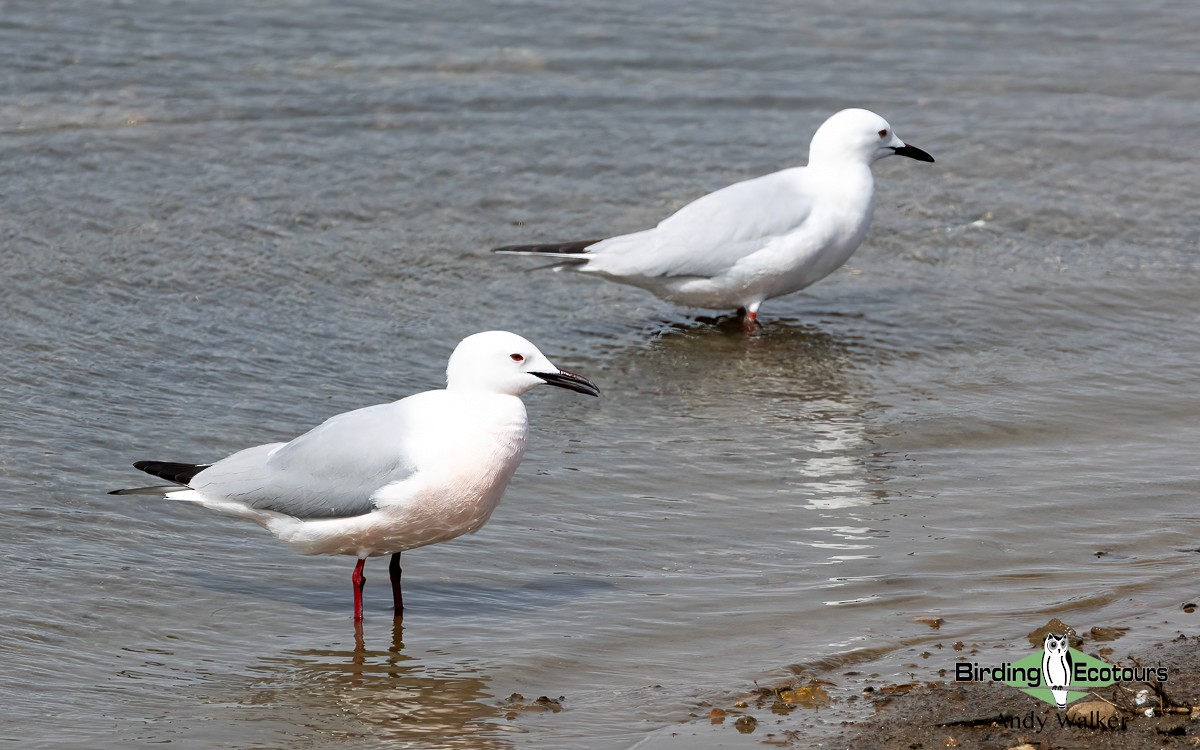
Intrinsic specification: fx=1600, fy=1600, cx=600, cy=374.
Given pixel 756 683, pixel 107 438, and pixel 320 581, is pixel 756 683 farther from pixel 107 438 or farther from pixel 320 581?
pixel 107 438

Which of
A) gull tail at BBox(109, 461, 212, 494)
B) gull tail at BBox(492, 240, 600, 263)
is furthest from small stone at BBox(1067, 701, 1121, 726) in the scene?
gull tail at BBox(492, 240, 600, 263)

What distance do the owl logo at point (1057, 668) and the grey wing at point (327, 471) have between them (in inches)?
82.1

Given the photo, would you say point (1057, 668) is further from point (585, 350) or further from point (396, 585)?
point (585, 350)

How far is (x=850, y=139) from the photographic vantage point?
9469 millimetres

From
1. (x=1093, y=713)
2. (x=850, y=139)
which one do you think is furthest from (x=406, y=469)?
(x=850, y=139)

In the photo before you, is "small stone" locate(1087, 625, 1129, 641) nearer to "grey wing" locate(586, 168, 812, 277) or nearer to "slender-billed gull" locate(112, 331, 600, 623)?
"slender-billed gull" locate(112, 331, 600, 623)

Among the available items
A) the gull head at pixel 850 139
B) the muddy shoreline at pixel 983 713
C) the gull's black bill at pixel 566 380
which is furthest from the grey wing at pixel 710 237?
the muddy shoreline at pixel 983 713

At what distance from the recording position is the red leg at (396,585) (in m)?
5.57

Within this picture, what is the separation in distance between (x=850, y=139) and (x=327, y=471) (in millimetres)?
5015

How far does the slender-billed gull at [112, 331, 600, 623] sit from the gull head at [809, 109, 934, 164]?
14.5 feet

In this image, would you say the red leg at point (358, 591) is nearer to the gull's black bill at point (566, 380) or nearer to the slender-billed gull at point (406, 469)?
the slender-billed gull at point (406, 469)

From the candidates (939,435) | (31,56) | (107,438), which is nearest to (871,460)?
(939,435)

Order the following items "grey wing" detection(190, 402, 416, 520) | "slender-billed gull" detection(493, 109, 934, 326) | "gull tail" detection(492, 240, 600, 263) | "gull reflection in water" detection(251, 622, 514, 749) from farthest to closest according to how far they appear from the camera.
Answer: "gull tail" detection(492, 240, 600, 263) < "slender-billed gull" detection(493, 109, 934, 326) < "grey wing" detection(190, 402, 416, 520) < "gull reflection in water" detection(251, 622, 514, 749)

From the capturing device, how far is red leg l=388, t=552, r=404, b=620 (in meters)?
5.57
